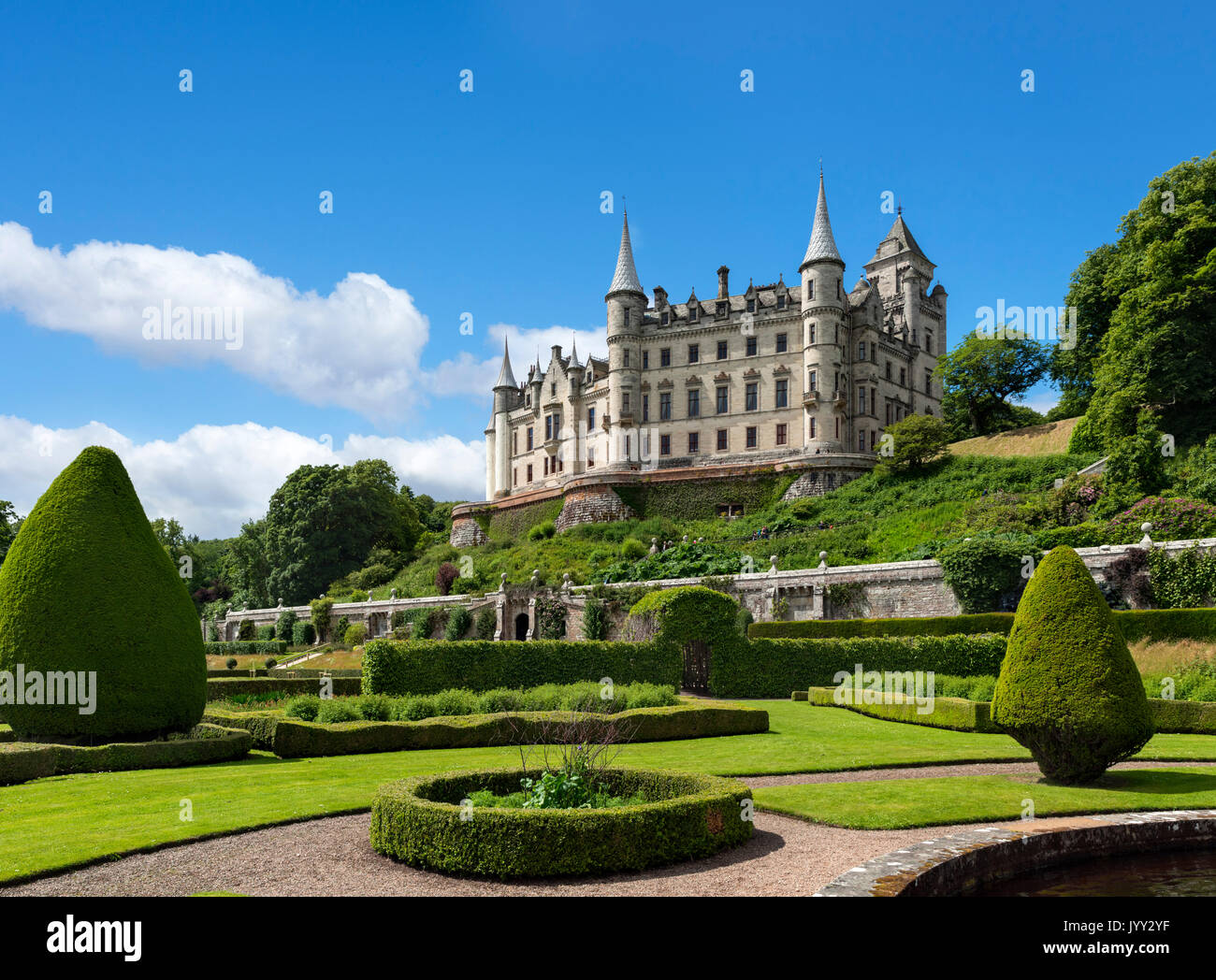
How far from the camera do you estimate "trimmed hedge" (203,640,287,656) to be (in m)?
51.7

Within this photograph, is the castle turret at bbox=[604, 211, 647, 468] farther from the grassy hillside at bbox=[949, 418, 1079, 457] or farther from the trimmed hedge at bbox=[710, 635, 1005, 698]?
the trimmed hedge at bbox=[710, 635, 1005, 698]

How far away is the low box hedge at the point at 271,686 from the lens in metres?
27.1

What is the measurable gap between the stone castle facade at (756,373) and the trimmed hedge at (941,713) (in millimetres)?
33785

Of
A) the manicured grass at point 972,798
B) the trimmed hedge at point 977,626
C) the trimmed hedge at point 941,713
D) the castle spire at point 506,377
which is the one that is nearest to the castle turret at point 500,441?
the castle spire at point 506,377

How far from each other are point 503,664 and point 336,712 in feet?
18.3

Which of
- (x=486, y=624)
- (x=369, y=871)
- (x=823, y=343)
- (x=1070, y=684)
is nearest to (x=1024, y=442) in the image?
(x=823, y=343)

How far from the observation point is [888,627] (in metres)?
29.7

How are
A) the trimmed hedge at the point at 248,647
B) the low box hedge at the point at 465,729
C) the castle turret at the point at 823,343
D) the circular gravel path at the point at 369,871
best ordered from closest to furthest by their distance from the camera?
the circular gravel path at the point at 369,871 → the low box hedge at the point at 465,729 → the trimmed hedge at the point at 248,647 → the castle turret at the point at 823,343

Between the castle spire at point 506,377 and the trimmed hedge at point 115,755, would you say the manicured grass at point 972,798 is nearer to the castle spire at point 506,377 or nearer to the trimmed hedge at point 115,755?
the trimmed hedge at point 115,755

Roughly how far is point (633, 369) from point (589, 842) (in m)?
58.8
